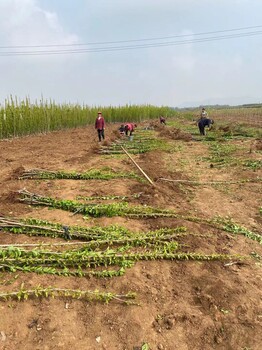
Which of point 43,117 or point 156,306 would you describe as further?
point 43,117

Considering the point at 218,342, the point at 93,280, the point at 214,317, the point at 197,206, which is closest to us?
the point at 218,342

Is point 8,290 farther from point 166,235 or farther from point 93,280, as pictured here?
point 166,235

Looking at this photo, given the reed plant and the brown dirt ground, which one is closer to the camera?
the brown dirt ground

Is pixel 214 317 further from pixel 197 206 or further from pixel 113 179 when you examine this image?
pixel 113 179

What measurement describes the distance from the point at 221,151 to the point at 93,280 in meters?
9.60

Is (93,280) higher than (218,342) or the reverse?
higher

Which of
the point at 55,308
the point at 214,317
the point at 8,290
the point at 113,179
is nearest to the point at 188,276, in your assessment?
the point at 214,317

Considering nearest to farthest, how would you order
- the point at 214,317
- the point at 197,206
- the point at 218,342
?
1. the point at 218,342
2. the point at 214,317
3. the point at 197,206

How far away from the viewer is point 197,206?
6.03 m

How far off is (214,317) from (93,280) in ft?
4.27

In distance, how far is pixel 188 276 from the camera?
3.66m

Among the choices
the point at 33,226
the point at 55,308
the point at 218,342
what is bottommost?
the point at 218,342

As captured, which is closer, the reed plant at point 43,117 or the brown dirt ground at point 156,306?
the brown dirt ground at point 156,306

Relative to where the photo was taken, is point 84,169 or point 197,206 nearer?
point 197,206
